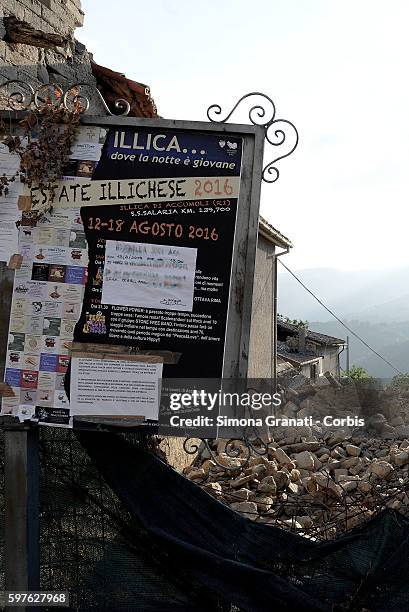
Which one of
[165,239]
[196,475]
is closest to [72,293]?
→ [165,239]

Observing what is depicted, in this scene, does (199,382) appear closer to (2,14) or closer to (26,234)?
(26,234)

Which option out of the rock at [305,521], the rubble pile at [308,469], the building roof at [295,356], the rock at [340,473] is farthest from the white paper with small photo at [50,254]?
the building roof at [295,356]

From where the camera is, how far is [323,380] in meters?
15.8

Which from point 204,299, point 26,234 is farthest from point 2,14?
point 204,299

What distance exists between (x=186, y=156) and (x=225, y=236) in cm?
58

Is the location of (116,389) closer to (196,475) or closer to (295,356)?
(196,475)

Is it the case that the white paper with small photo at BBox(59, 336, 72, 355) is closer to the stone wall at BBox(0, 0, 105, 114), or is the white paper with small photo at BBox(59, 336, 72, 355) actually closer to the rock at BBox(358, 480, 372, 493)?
the stone wall at BBox(0, 0, 105, 114)

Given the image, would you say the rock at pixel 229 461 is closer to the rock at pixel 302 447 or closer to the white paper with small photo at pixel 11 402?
the rock at pixel 302 447

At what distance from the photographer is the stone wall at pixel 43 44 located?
5.89 m

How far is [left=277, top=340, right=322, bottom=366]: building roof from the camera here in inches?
1077

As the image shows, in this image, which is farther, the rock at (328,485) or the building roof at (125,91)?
the rock at (328,485)

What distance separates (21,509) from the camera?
4.59 metres

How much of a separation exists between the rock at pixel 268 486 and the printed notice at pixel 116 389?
3523 mm

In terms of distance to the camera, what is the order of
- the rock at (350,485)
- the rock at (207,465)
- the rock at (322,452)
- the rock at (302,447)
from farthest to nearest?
the rock at (302,447), the rock at (322,452), the rock at (207,465), the rock at (350,485)
